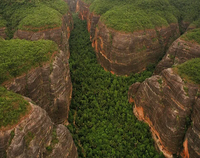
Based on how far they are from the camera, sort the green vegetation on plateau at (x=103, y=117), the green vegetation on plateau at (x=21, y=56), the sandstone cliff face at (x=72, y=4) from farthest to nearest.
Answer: the sandstone cliff face at (x=72, y=4), the green vegetation on plateau at (x=103, y=117), the green vegetation on plateau at (x=21, y=56)

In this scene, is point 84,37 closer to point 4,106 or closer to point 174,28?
point 174,28

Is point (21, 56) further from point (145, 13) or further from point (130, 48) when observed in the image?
point (145, 13)

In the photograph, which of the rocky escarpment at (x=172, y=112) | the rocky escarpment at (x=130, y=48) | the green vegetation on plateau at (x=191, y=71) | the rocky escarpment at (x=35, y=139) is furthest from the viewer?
the rocky escarpment at (x=130, y=48)

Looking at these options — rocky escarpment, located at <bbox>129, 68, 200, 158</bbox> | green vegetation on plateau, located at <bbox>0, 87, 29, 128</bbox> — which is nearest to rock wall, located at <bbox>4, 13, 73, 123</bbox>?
green vegetation on plateau, located at <bbox>0, 87, 29, 128</bbox>

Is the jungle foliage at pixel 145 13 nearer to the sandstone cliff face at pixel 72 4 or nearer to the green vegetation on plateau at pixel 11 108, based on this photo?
the green vegetation on plateau at pixel 11 108

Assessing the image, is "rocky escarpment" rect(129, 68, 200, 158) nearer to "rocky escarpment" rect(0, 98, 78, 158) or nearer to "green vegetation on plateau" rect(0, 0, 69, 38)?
"rocky escarpment" rect(0, 98, 78, 158)

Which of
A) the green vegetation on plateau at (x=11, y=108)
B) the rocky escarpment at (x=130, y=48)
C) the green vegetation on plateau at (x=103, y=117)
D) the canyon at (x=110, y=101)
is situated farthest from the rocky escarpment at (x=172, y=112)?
the green vegetation on plateau at (x=11, y=108)

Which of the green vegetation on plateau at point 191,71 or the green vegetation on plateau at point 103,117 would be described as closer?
the green vegetation on plateau at point 191,71
